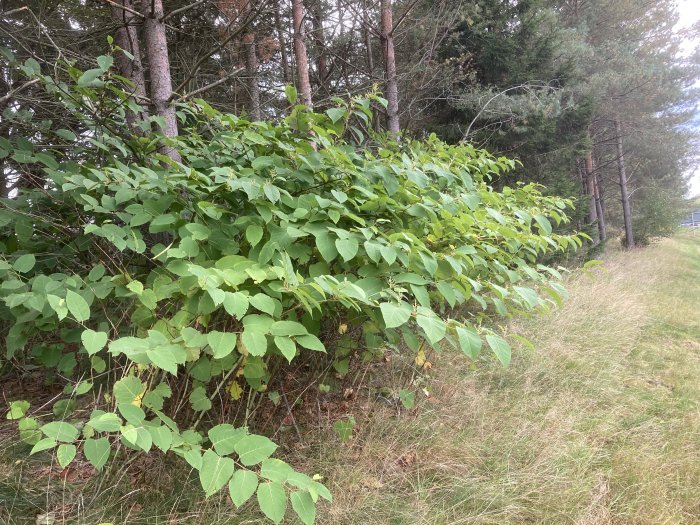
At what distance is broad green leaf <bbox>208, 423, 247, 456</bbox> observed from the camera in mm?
1063

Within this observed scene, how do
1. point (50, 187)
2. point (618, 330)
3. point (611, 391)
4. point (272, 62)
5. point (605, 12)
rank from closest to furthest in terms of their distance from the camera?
point (50, 187)
point (611, 391)
point (618, 330)
point (272, 62)
point (605, 12)

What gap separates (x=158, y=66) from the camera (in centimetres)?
257

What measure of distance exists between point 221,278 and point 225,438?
18.3 inches

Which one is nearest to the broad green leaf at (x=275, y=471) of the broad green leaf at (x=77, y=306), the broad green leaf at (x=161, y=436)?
the broad green leaf at (x=161, y=436)

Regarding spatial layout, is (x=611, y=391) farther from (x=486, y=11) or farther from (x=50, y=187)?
(x=486, y=11)

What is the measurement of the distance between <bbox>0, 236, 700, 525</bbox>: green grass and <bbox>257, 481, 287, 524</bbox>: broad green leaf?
0.73 meters

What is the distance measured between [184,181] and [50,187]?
1136mm

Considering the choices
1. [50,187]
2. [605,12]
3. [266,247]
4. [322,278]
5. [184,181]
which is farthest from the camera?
[605,12]

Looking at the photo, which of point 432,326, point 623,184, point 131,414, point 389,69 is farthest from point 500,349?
point 623,184

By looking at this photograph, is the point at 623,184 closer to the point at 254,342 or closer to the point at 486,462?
the point at 486,462

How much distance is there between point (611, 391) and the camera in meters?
3.08

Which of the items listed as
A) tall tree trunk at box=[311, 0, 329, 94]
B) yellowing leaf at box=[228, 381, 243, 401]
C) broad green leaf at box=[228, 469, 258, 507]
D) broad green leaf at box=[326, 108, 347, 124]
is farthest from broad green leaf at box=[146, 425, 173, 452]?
tall tree trunk at box=[311, 0, 329, 94]

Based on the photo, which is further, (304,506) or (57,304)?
(57,304)

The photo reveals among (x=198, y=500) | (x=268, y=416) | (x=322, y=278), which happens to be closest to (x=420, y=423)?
(x=268, y=416)
